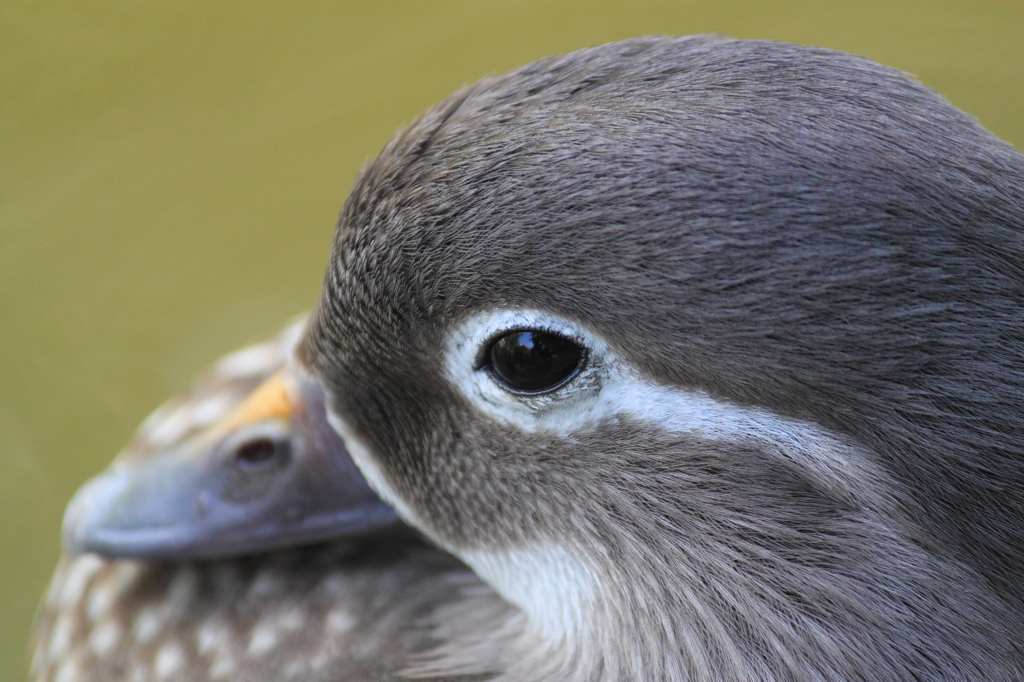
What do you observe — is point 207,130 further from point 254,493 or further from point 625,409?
point 625,409

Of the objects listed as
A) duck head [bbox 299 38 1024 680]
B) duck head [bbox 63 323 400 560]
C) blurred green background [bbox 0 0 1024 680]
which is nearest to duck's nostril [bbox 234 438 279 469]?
duck head [bbox 63 323 400 560]

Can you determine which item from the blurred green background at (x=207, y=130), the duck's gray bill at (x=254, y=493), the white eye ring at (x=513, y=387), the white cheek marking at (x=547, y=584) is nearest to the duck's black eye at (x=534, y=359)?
the white eye ring at (x=513, y=387)

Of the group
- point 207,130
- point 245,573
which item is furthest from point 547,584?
point 207,130

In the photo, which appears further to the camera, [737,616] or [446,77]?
[446,77]

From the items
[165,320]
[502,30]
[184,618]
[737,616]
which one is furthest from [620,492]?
[502,30]

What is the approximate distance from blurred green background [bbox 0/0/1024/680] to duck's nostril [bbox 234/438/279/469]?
45.1 inches

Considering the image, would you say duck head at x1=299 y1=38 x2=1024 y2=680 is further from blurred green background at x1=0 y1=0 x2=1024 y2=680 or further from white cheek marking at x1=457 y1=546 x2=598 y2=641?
blurred green background at x1=0 y1=0 x2=1024 y2=680

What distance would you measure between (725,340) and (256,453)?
2.15ft

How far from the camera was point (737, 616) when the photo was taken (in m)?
1.05

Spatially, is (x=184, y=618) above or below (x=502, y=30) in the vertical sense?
below

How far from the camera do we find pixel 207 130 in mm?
2592

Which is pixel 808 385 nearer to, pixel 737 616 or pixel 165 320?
pixel 737 616

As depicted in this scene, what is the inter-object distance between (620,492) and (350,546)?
54 centimetres

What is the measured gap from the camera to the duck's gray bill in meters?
1.32
